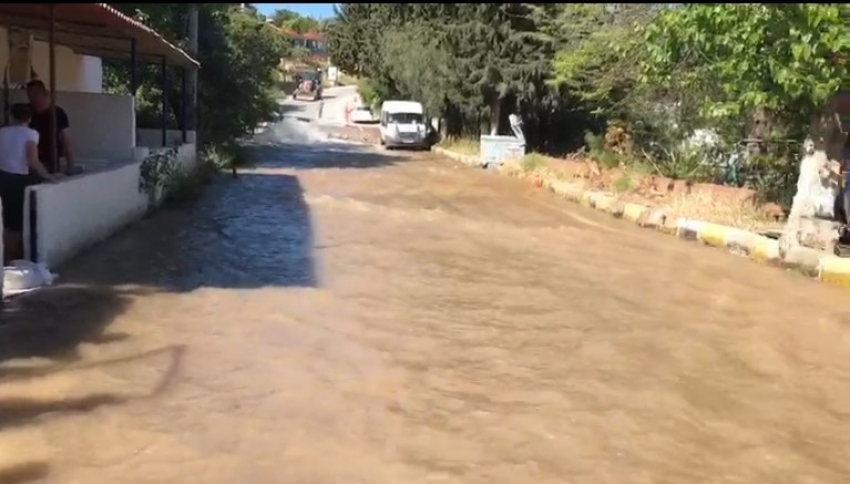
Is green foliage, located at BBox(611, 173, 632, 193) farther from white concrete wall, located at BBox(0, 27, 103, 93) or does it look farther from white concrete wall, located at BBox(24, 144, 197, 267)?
white concrete wall, located at BBox(0, 27, 103, 93)

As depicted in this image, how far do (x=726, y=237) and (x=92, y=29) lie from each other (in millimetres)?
9900

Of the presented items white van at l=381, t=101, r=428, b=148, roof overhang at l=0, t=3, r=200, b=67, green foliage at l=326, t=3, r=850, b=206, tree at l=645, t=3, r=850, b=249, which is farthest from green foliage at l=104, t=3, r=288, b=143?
tree at l=645, t=3, r=850, b=249

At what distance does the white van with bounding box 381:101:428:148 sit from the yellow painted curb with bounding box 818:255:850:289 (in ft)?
98.1

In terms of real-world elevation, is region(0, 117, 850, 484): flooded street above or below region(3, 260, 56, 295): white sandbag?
below

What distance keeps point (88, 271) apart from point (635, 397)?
247 inches

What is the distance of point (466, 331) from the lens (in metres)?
9.25

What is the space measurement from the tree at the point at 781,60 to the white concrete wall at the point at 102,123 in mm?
8756

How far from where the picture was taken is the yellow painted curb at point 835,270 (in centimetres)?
1205

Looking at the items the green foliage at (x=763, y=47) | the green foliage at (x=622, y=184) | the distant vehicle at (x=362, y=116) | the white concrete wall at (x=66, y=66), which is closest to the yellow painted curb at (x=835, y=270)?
the green foliage at (x=763, y=47)

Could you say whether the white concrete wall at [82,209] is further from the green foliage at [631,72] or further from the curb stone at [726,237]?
the curb stone at [726,237]

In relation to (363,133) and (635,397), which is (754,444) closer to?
(635,397)

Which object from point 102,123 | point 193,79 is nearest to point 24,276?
point 102,123

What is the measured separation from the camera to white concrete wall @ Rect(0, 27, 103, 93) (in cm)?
1520

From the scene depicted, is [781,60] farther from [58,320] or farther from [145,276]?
[58,320]
